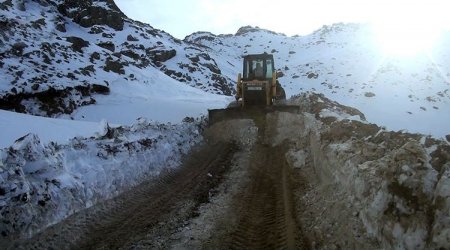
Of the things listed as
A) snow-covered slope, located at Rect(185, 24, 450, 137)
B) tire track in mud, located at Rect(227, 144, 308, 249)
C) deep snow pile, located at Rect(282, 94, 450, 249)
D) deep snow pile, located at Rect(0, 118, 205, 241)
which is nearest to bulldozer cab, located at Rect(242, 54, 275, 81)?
deep snow pile, located at Rect(0, 118, 205, 241)

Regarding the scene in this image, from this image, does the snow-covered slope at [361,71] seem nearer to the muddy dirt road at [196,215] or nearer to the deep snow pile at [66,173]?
the muddy dirt road at [196,215]

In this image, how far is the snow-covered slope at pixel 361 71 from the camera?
46.6 meters

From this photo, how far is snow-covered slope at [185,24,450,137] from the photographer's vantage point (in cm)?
4656

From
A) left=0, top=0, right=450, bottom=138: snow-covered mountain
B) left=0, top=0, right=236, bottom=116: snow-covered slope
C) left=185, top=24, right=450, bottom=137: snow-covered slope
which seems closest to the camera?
left=0, top=0, right=236, bottom=116: snow-covered slope

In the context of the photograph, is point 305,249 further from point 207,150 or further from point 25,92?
point 25,92

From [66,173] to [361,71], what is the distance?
67677 millimetres

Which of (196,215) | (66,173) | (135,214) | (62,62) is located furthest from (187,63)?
(196,215)

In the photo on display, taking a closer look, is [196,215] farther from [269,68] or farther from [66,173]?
[269,68]

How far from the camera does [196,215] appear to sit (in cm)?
647

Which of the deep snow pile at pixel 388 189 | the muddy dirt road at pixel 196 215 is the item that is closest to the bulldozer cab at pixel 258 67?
the muddy dirt road at pixel 196 215

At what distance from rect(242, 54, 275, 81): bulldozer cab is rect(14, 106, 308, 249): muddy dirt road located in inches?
323

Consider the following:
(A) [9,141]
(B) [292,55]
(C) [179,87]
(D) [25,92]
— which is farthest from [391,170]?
(B) [292,55]

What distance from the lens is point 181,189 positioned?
8.05 metres

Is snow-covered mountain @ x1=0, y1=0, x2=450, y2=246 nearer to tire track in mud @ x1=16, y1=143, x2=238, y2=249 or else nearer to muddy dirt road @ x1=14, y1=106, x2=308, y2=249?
tire track in mud @ x1=16, y1=143, x2=238, y2=249
